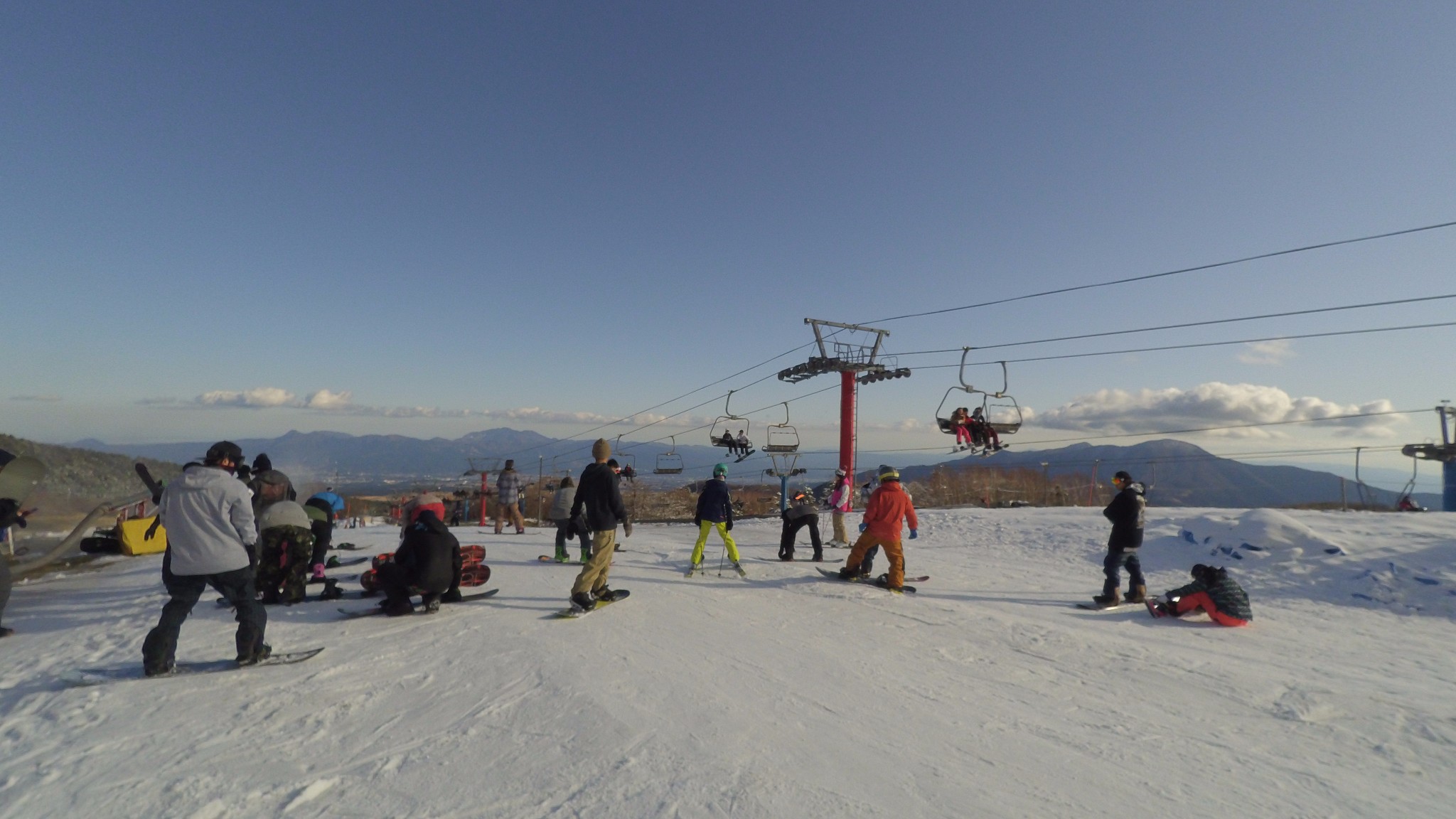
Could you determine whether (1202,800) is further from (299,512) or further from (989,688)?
(299,512)

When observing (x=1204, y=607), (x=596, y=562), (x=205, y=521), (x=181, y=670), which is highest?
(x=205, y=521)

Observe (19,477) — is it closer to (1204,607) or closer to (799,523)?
(799,523)

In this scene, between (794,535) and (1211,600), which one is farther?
(794,535)

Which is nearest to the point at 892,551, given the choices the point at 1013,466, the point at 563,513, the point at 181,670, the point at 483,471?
the point at 563,513

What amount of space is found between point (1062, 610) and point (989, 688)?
162 inches

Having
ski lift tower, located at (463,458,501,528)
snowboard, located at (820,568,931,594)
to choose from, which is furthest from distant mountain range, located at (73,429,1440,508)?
snowboard, located at (820,568,931,594)

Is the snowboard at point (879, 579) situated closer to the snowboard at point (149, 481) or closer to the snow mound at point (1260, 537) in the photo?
the snow mound at point (1260, 537)

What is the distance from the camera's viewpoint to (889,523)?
963 cm

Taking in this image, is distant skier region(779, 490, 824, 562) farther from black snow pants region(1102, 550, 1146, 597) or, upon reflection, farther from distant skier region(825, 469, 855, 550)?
black snow pants region(1102, 550, 1146, 597)

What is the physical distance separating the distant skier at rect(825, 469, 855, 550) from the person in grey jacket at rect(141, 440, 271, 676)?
11.0m

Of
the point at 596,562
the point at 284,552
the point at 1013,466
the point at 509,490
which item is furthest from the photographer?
the point at 1013,466

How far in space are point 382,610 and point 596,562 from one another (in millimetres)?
2577

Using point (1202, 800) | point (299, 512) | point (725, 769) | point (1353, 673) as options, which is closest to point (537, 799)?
point (725, 769)

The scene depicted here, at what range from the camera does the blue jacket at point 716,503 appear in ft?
33.8
